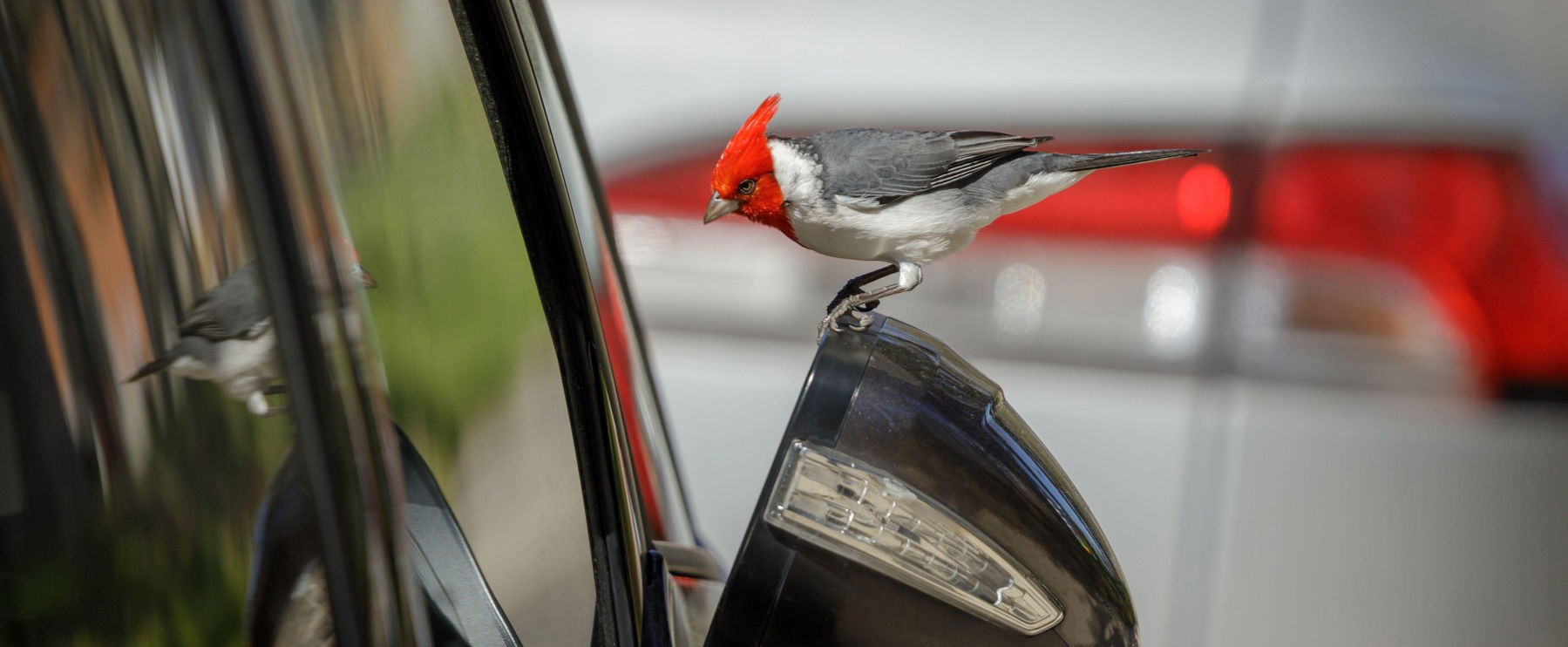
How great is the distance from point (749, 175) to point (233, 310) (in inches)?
12.3

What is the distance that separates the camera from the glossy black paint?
0.67 m

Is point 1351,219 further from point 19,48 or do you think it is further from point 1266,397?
point 19,48

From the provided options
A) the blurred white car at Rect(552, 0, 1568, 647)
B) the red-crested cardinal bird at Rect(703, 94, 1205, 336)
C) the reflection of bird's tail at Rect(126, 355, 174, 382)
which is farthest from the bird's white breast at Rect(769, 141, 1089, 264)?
the blurred white car at Rect(552, 0, 1568, 647)

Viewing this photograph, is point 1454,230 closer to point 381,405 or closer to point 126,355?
point 381,405

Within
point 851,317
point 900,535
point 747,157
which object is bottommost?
point 900,535

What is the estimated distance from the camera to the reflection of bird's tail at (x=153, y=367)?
545 millimetres

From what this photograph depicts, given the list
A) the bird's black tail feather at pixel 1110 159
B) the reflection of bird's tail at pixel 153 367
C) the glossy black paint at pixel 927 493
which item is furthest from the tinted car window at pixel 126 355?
the bird's black tail feather at pixel 1110 159

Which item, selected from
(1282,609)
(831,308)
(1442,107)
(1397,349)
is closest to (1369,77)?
(1442,107)

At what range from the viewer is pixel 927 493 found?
705 mm

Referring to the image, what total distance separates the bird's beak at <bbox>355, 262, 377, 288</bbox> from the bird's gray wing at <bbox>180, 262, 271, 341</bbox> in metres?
0.05

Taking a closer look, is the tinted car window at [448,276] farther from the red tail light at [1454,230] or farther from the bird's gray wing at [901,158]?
the red tail light at [1454,230]

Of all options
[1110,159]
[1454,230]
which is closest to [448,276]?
[1110,159]

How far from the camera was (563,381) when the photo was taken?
2.70 ft

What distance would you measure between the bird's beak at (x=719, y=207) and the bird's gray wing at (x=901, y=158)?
6 centimetres
